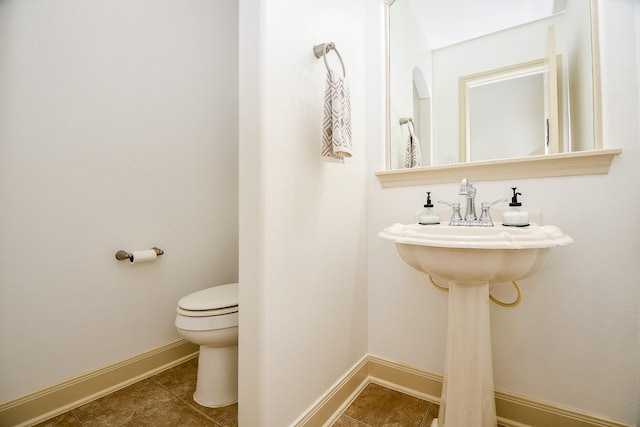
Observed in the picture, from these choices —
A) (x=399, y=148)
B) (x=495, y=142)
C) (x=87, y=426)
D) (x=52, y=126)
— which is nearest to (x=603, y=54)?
(x=495, y=142)

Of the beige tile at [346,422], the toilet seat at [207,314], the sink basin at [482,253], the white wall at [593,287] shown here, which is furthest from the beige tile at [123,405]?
the white wall at [593,287]

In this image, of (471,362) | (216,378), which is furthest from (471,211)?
(216,378)

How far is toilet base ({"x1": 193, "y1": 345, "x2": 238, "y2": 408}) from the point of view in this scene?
1.21m

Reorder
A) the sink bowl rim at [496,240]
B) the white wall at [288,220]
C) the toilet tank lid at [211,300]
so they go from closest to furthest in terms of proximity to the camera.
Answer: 1. the sink bowl rim at [496,240]
2. the white wall at [288,220]
3. the toilet tank lid at [211,300]

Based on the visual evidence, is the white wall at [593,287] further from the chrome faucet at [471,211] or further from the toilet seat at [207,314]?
the toilet seat at [207,314]

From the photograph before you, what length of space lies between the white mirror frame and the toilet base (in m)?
1.16

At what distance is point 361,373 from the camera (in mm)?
1347

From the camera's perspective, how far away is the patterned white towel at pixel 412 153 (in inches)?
Answer: 54.4

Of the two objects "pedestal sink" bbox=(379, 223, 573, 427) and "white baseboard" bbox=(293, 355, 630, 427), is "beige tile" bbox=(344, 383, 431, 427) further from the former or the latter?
"pedestal sink" bbox=(379, 223, 573, 427)

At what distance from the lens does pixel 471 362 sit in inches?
34.9

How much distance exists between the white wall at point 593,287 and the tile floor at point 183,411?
41 cm

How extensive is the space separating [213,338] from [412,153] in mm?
1277

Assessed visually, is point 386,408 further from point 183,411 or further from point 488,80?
point 488,80

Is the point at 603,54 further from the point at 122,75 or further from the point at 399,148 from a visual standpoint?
the point at 122,75
